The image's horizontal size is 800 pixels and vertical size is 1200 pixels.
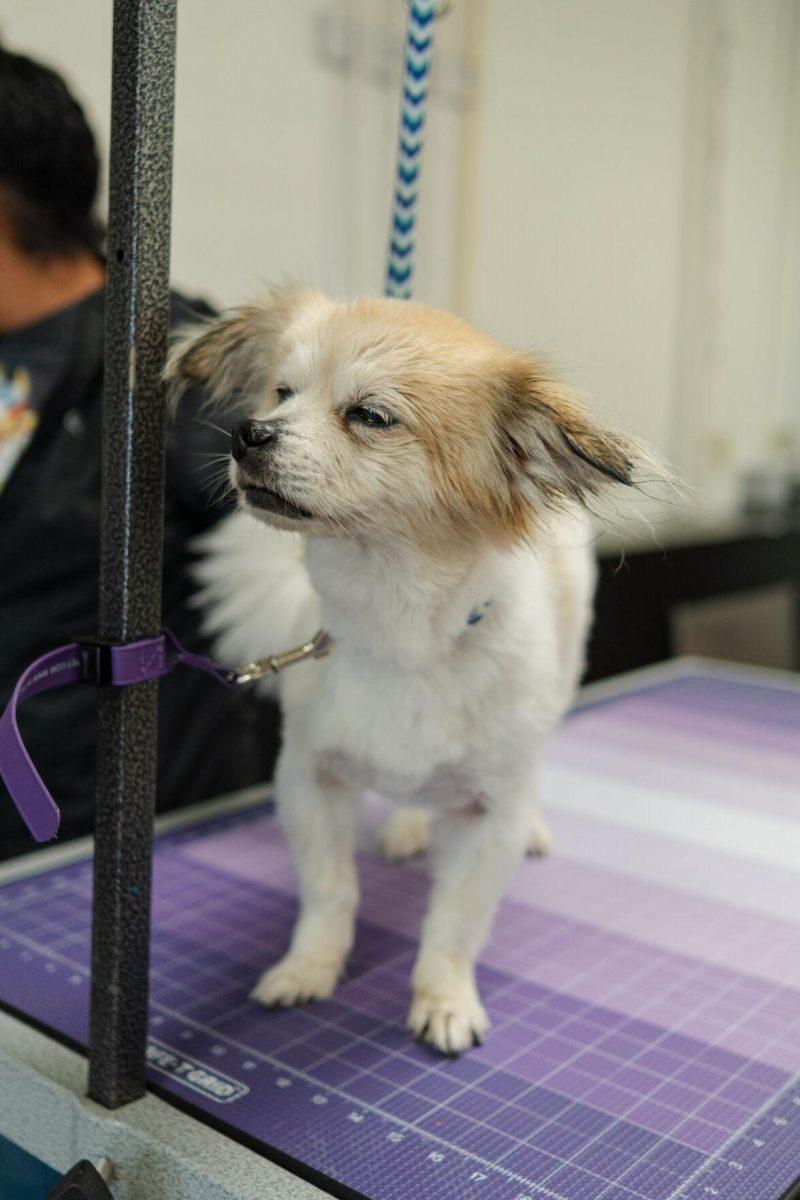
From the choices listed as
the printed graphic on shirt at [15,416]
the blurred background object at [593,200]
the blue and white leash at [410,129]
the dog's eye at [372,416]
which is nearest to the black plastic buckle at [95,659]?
the dog's eye at [372,416]

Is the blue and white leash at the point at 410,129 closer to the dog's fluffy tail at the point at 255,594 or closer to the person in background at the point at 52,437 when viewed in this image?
the dog's fluffy tail at the point at 255,594

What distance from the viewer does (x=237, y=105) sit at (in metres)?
2.49

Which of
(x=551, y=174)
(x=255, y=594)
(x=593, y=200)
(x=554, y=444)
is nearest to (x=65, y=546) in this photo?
(x=255, y=594)

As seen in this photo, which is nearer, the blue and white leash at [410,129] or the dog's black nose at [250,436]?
the dog's black nose at [250,436]

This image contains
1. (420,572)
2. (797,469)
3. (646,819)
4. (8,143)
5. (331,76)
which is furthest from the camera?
(797,469)

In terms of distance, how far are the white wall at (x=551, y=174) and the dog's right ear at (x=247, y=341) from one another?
0.78 ft

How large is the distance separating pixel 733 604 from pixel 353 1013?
308 centimetres

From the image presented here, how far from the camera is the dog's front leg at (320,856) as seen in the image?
1.07 m

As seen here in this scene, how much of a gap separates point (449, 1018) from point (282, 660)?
1.06 ft

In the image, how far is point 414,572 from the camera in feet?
3.10

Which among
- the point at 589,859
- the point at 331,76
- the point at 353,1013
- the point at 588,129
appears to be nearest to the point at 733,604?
the point at 588,129

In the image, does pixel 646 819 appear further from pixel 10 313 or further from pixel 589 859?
pixel 10 313

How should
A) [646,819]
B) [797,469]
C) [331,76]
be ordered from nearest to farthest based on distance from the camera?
1. [646,819]
2. [331,76]
3. [797,469]

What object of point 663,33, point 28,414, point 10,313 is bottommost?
point 28,414
